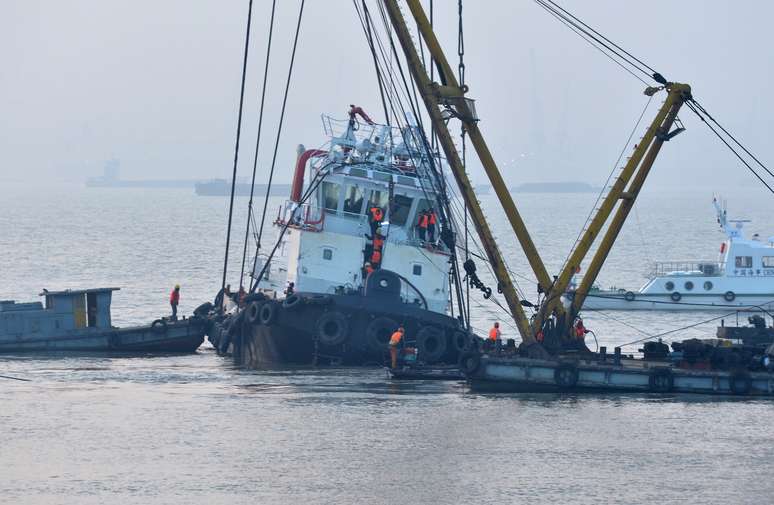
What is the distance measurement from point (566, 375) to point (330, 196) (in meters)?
9.84

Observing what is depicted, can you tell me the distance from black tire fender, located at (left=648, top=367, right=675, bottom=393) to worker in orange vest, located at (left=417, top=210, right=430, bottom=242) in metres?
9.03

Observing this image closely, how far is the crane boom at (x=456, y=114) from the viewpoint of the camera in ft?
121

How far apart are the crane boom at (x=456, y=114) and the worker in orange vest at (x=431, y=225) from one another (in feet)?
10.5

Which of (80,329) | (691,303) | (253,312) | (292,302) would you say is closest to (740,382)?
(292,302)

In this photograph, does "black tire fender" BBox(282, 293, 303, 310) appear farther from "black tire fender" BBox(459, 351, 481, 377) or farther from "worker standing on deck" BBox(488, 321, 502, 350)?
"black tire fender" BBox(459, 351, 481, 377)

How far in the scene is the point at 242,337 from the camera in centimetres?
4097

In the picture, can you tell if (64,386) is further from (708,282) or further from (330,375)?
(708,282)

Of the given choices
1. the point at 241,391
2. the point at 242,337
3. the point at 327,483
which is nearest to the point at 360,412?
the point at 241,391

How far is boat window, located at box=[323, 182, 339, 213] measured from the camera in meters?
40.8

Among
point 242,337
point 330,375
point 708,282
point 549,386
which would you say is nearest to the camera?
point 549,386

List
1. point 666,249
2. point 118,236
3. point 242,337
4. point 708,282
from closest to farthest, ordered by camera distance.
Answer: point 242,337 < point 708,282 < point 666,249 < point 118,236

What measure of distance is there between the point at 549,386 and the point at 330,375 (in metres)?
6.15

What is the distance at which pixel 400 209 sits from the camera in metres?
40.7

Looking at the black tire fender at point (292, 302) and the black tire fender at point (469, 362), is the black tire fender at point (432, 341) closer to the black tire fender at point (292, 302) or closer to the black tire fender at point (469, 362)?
the black tire fender at point (292, 302)
